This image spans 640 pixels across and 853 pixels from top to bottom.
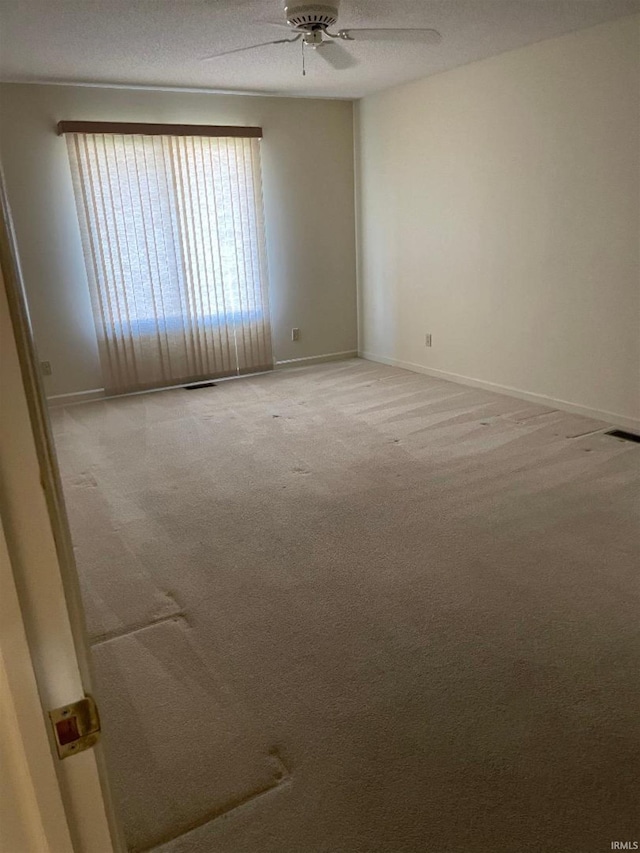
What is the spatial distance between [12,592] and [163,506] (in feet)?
9.23

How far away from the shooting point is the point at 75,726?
621 millimetres

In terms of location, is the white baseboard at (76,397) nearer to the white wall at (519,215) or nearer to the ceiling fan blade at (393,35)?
the white wall at (519,215)

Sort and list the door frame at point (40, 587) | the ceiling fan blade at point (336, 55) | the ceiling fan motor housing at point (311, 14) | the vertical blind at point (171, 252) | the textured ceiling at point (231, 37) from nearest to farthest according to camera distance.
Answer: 1. the door frame at point (40, 587)
2. the ceiling fan motor housing at point (311, 14)
3. the textured ceiling at point (231, 37)
4. the ceiling fan blade at point (336, 55)
5. the vertical blind at point (171, 252)

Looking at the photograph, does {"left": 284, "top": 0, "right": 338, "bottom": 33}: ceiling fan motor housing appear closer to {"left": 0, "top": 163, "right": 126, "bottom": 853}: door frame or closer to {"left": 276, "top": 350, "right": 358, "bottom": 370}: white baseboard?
{"left": 0, "top": 163, "right": 126, "bottom": 853}: door frame

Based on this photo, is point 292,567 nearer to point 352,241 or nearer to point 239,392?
point 239,392

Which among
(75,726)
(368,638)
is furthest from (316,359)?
(75,726)

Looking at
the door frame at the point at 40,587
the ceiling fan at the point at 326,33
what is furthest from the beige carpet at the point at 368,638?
the ceiling fan at the point at 326,33

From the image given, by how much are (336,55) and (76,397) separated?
10.8ft

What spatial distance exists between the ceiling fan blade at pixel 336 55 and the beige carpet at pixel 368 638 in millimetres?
2432

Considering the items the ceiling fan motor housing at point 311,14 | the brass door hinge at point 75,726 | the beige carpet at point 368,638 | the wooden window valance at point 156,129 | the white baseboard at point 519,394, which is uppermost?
the ceiling fan motor housing at point 311,14

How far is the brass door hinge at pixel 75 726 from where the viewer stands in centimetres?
61

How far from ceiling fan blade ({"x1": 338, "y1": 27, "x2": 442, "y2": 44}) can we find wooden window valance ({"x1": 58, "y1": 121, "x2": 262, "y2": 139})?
73.9 inches

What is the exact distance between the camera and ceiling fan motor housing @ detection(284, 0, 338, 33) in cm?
303

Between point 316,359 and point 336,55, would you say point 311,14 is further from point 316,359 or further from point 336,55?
point 316,359
